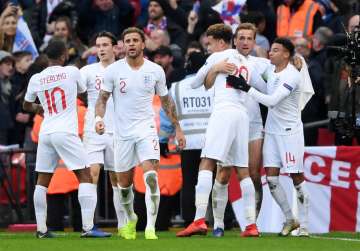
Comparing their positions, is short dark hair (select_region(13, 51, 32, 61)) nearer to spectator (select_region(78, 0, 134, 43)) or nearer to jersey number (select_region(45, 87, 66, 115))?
spectator (select_region(78, 0, 134, 43))

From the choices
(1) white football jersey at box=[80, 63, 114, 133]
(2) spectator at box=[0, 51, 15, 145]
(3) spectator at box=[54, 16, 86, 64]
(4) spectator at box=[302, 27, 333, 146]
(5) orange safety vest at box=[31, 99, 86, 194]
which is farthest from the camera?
(3) spectator at box=[54, 16, 86, 64]

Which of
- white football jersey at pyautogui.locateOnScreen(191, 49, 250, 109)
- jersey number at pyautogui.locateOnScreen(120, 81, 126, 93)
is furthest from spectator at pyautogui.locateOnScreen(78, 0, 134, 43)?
jersey number at pyautogui.locateOnScreen(120, 81, 126, 93)

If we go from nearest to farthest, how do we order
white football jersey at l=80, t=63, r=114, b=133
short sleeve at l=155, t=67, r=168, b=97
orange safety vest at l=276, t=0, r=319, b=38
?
1. short sleeve at l=155, t=67, r=168, b=97
2. white football jersey at l=80, t=63, r=114, b=133
3. orange safety vest at l=276, t=0, r=319, b=38

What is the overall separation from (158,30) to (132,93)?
22.6 feet

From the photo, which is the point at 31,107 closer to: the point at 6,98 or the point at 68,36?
the point at 6,98

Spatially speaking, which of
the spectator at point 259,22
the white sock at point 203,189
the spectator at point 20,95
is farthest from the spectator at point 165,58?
the white sock at point 203,189

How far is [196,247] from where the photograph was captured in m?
14.0

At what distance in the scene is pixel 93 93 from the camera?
57.1ft

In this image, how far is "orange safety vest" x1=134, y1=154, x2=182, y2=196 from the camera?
1914 cm

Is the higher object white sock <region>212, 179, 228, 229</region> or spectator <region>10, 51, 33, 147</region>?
spectator <region>10, 51, 33, 147</region>

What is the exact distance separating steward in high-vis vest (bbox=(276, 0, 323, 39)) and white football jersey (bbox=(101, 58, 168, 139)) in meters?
6.57

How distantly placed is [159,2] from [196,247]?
9.92 meters

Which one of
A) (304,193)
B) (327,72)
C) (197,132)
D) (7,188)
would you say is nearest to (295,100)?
(304,193)

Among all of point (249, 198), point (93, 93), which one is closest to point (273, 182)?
point (249, 198)
